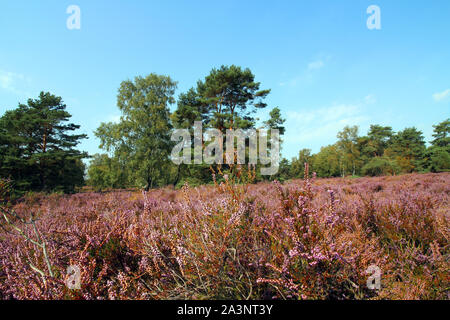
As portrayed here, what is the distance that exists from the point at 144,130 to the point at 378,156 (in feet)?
176

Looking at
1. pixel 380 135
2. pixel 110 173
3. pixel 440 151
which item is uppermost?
pixel 380 135

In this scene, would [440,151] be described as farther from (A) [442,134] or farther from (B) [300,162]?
(B) [300,162]

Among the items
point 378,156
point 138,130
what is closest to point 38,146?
point 138,130

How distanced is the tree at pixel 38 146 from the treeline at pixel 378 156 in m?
28.8

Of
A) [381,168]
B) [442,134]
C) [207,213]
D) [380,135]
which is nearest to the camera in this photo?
[207,213]

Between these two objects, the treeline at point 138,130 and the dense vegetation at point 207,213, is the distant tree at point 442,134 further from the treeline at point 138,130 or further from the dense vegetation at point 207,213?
the treeline at point 138,130

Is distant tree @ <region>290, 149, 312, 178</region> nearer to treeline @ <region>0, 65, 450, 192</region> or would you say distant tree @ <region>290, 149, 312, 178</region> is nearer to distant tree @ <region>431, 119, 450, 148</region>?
treeline @ <region>0, 65, 450, 192</region>

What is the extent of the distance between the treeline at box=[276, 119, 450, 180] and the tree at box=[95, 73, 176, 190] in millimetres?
18749

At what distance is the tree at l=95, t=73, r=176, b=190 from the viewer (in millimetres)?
24359

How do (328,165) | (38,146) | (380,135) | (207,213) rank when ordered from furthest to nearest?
(380,135) < (328,165) < (38,146) < (207,213)

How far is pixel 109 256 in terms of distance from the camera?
1.76 metres

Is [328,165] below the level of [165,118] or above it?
below

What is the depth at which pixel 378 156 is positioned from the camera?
1834 inches
